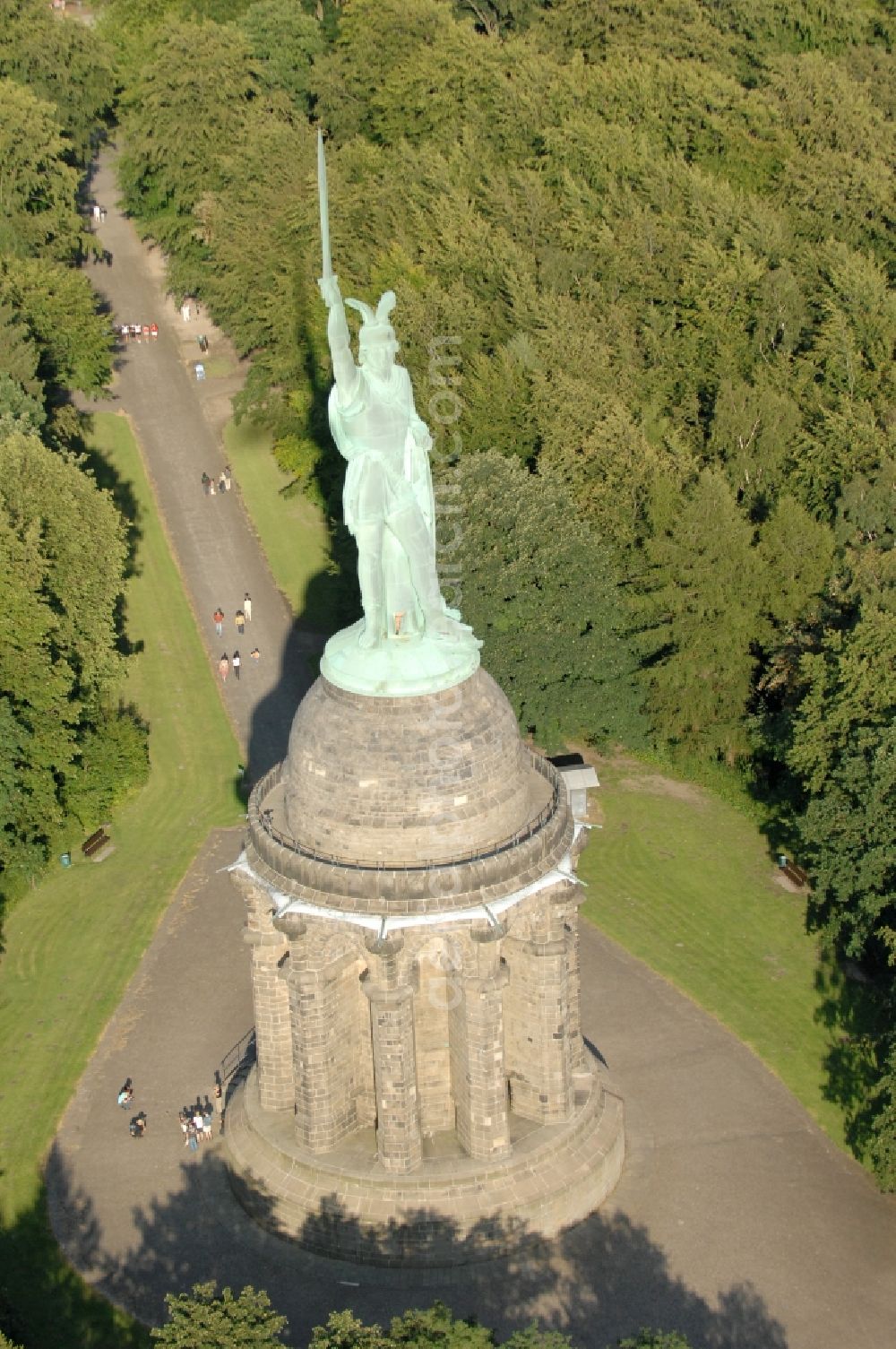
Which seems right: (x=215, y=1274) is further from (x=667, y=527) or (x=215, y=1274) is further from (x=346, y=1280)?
(x=667, y=527)

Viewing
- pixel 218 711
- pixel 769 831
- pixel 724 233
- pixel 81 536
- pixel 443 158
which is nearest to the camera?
pixel 769 831

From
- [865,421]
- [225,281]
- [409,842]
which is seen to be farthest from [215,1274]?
[225,281]

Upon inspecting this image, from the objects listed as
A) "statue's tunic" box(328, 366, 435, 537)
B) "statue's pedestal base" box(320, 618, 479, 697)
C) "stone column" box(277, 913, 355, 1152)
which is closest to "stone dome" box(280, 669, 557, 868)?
"statue's pedestal base" box(320, 618, 479, 697)

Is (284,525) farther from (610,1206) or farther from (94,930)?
(610,1206)

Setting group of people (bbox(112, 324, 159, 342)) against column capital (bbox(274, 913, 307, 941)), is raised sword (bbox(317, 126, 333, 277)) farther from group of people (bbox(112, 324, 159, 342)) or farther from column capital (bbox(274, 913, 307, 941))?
group of people (bbox(112, 324, 159, 342))

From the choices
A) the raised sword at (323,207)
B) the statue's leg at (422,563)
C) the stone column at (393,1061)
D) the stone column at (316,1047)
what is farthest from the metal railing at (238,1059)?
the raised sword at (323,207)

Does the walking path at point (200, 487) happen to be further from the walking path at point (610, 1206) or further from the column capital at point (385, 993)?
the column capital at point (385, 993)

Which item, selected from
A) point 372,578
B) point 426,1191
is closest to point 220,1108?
point 426,1191
